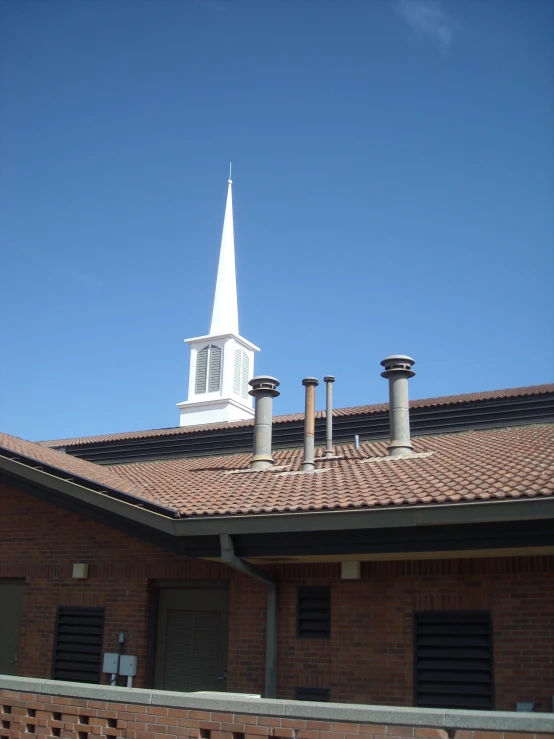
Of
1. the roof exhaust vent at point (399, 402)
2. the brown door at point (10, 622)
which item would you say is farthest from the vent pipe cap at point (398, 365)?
the brown door at point (10, 622)

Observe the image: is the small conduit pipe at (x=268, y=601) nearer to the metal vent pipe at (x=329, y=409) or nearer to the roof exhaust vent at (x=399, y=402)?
the roof exhaust vent at (x=399, y=402)

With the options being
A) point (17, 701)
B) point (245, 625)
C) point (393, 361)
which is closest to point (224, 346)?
point (393, 361)

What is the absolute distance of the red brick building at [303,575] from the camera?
8125mm

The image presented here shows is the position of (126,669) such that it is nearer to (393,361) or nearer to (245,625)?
(245,625)

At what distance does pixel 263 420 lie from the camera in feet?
40.9

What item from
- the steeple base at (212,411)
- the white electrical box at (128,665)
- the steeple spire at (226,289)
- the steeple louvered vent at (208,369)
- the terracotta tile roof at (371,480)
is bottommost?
the white electrical box at (128,665)

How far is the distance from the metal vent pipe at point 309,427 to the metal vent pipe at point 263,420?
49 centimetres

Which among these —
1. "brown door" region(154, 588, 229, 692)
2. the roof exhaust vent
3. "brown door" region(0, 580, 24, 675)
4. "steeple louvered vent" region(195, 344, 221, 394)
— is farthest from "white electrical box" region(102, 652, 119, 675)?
"steeple louvered vent" region(195, 344, 221, 394)

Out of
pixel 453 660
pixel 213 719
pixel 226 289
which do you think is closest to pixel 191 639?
pixel 453 660

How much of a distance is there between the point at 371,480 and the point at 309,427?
2554mm

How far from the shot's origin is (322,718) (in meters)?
5.55

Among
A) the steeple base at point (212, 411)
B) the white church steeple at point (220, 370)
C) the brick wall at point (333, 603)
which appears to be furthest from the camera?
the white church steeple at point (220, 370)

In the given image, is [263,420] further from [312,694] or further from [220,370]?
[220,370]

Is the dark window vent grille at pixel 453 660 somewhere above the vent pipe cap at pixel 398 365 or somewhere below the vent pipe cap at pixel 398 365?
below
